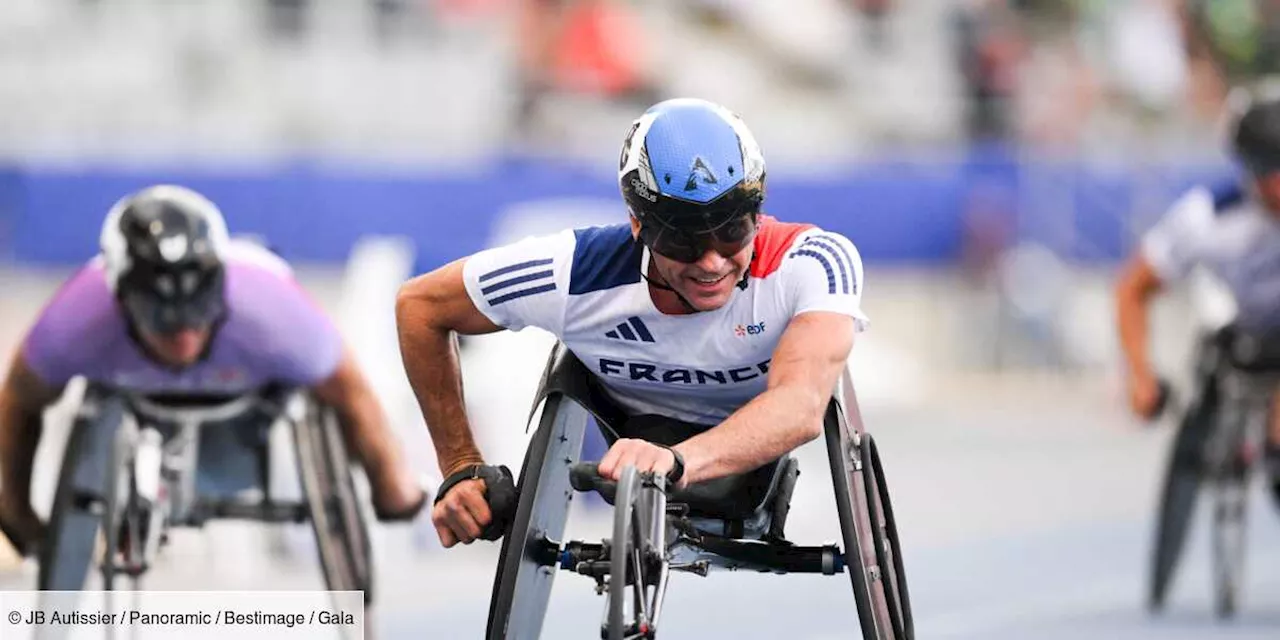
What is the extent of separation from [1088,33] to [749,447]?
66.3ft

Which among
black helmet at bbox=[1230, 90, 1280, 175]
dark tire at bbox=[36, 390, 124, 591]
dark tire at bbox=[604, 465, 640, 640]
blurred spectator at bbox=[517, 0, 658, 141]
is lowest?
dark tire at bbox=[604, 465, 640, 640]

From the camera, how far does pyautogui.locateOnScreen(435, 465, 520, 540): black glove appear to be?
206 inches

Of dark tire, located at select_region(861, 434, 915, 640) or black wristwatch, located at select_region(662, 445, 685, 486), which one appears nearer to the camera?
black wristwatch, located at select_region(662, 445, 685, 486)

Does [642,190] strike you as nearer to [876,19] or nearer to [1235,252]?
[1235,252]

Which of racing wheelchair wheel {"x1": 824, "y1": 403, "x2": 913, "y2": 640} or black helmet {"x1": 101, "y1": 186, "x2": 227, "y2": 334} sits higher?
black helmet {"x1": 101, "y1": 186, "x2": 227, "y2": 334}

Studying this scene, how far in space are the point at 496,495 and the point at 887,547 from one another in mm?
808

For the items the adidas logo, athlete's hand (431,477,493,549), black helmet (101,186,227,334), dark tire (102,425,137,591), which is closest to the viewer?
athlete's hand (431,477,493,549)

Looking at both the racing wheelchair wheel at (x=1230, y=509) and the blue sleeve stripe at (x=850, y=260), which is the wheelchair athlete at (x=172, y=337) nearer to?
the blue sleeve stripe at (x=850, y=260)

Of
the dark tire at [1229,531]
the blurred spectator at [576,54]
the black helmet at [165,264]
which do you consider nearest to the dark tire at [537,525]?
the black helmet at [165,264]

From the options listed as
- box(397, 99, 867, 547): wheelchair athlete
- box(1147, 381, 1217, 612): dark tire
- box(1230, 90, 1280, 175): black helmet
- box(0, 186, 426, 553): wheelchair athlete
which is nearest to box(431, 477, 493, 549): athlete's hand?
box(397, 99, 867, 547): wheelchair athlete

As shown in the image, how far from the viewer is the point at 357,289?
1138cm

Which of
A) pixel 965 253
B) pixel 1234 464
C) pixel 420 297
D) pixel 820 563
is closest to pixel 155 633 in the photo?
pixel 420 297

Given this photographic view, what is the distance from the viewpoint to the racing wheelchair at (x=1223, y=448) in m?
9.27

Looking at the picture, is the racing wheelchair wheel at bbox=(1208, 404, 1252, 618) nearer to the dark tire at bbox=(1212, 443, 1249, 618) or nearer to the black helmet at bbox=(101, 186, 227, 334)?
the dark tire at bbox=(1212, 443, 1249, 618)
